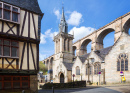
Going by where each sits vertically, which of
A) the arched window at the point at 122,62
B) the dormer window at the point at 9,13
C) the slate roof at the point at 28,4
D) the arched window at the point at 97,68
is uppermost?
the slate roof at the point at 28,4

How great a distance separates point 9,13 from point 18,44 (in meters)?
2.95

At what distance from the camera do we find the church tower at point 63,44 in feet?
156

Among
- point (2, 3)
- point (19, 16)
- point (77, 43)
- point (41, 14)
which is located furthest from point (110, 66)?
point (77, 43)

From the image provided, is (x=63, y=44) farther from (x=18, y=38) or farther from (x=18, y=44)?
(x=18, y=38)

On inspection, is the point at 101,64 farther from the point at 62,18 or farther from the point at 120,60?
the point at 62,18

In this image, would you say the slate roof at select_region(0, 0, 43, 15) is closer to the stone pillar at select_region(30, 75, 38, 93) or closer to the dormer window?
the dormer window

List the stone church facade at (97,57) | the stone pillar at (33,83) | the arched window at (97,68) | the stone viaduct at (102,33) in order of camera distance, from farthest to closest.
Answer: the stone viaduct at (102,33) < the arched window at (97,68) < the stone church facade at (97,57) < the stone pillar at (33,83)

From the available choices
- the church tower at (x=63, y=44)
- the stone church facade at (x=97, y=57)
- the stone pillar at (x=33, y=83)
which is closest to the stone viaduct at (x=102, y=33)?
the stone church facade at (x=97, y=57)

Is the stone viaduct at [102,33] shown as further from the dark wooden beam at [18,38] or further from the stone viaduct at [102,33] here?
the dark wooden beam at [18,38]

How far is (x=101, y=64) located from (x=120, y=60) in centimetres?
439

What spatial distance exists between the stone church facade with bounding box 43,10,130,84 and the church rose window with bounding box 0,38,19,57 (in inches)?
704

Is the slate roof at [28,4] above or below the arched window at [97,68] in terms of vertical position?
above

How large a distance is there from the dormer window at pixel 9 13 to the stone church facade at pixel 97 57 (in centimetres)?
1791

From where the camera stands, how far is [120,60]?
22281 mm
